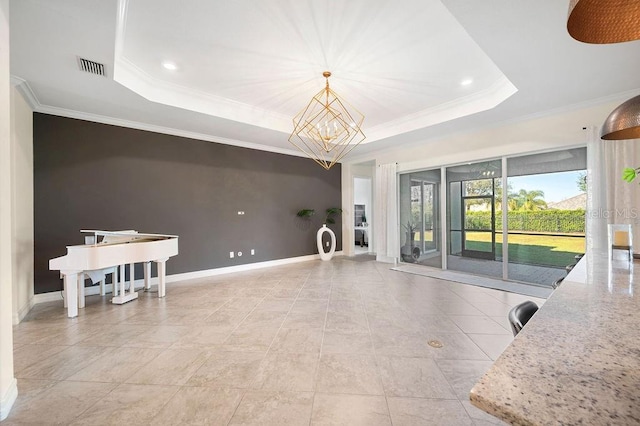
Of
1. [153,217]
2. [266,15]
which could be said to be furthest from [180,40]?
Answer: [153,217]

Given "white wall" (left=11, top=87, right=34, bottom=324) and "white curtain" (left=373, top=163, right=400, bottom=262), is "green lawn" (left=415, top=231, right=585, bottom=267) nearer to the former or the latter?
"white curtain" (left=373, top=163, right=400, bottom=262)

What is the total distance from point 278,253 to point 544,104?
575 cm

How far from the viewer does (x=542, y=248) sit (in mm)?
4531

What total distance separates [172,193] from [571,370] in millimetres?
5633

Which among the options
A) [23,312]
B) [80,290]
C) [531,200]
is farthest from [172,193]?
[531,200]

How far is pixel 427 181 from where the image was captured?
19.9ft

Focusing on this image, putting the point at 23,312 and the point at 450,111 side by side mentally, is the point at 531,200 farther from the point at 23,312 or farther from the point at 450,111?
the point at 23,312

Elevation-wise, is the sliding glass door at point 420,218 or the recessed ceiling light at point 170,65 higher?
the recessed ceiling light at point 170,65

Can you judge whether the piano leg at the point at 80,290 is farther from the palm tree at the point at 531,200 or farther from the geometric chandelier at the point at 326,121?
the palm tree at the point at 531,200

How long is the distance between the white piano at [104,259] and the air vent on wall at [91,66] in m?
2.07

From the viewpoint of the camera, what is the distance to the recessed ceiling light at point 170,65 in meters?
3.32

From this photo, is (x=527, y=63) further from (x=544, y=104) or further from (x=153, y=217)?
(x=153, y=217)

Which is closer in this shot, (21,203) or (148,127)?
(21,203)

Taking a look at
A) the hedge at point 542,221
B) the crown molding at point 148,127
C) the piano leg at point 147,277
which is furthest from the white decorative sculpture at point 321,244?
the piano leg at point 147,277
